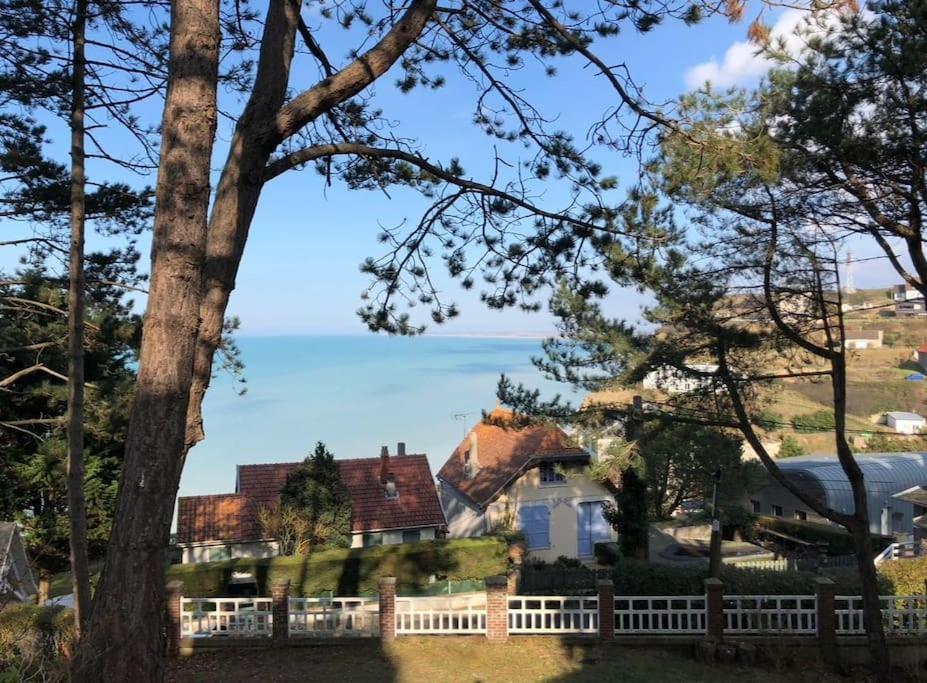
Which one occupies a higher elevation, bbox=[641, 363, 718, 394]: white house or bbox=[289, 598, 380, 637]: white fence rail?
bbox=[641, 363, 718, 394]: white house

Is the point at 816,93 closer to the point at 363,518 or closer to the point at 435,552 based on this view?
the point at 435,552

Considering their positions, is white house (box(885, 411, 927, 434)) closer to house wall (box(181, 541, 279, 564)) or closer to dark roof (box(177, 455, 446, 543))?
dark roof (box(177, 455, 446, 543))

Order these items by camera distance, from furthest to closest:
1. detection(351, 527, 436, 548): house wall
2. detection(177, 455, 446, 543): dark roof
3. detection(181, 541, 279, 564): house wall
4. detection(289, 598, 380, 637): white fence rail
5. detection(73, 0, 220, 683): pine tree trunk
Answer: detection(351, 527, 436, 548): house wall → detection(177, 455, 446, 543): dark roof → detection(181, 541, 279, 564): house wall → detection(289, 598, 380, 637): white fence rail → detection(73, 0, 220, 683): pine tree trunk

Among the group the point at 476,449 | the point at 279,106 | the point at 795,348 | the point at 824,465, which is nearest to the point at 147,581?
the point at 279,106

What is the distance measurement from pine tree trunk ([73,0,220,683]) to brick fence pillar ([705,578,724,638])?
1020 centimetres

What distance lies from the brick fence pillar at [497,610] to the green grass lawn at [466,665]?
16 cm

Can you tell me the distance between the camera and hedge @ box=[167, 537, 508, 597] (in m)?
15.8

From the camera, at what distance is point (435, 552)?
17.0 m

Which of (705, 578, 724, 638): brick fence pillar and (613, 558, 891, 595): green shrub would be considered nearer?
(705, 578, 724, 638): brick fence pillar

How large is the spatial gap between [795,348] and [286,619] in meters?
9.12

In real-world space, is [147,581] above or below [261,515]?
above

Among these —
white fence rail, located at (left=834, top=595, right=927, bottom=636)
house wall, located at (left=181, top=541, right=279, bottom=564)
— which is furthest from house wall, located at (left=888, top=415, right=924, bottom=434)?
house wall, located at (left=181, top=541, right=279, bottom=564)

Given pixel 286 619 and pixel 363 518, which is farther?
pixel 363 518

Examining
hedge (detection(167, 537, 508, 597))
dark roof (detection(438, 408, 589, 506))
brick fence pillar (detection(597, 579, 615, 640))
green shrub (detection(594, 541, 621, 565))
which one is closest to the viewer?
brick fence pillar (detection(597, 579, 615, 640))
